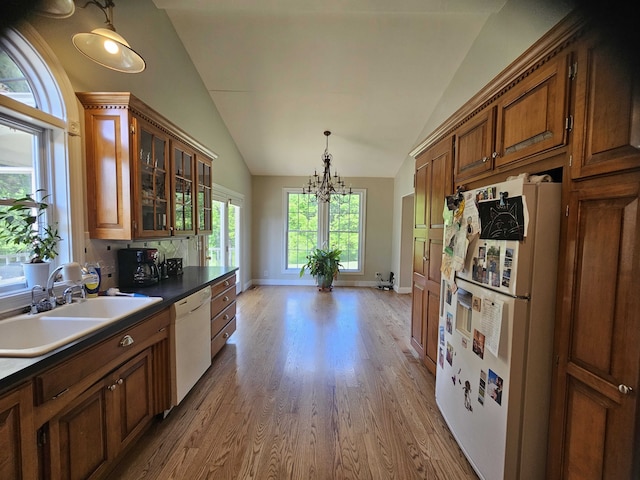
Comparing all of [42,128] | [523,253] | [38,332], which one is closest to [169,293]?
[38,332]

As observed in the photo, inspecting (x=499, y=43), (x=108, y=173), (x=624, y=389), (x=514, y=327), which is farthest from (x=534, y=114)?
(x=108, y=173)

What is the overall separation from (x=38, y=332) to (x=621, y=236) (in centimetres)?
266

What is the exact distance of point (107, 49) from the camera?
1461 millimetres

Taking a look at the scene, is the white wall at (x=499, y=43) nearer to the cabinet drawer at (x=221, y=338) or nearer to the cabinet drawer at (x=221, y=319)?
the cabinet drawer at (x=221, y=319)

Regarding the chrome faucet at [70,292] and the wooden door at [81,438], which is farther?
the chrome faucet at [70,292]

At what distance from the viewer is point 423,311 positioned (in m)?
2.68

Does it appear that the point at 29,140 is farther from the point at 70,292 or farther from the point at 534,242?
the point at 534,242

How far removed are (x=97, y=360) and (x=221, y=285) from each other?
4.96ft

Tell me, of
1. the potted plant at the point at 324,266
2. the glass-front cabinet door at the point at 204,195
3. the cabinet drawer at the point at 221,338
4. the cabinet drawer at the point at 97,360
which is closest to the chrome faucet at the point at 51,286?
the cabinet drawer at the point at 97,360

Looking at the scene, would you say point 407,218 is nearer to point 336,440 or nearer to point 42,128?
point 336,440

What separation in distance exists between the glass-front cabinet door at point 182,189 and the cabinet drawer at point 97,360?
1.07 meters

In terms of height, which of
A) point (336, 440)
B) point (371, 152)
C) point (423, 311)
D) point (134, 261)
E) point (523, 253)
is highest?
point (371, 152)

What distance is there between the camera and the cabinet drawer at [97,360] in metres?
1.06

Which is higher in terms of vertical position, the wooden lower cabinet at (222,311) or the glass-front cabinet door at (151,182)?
the glass-front cabinet door at (151,182)
